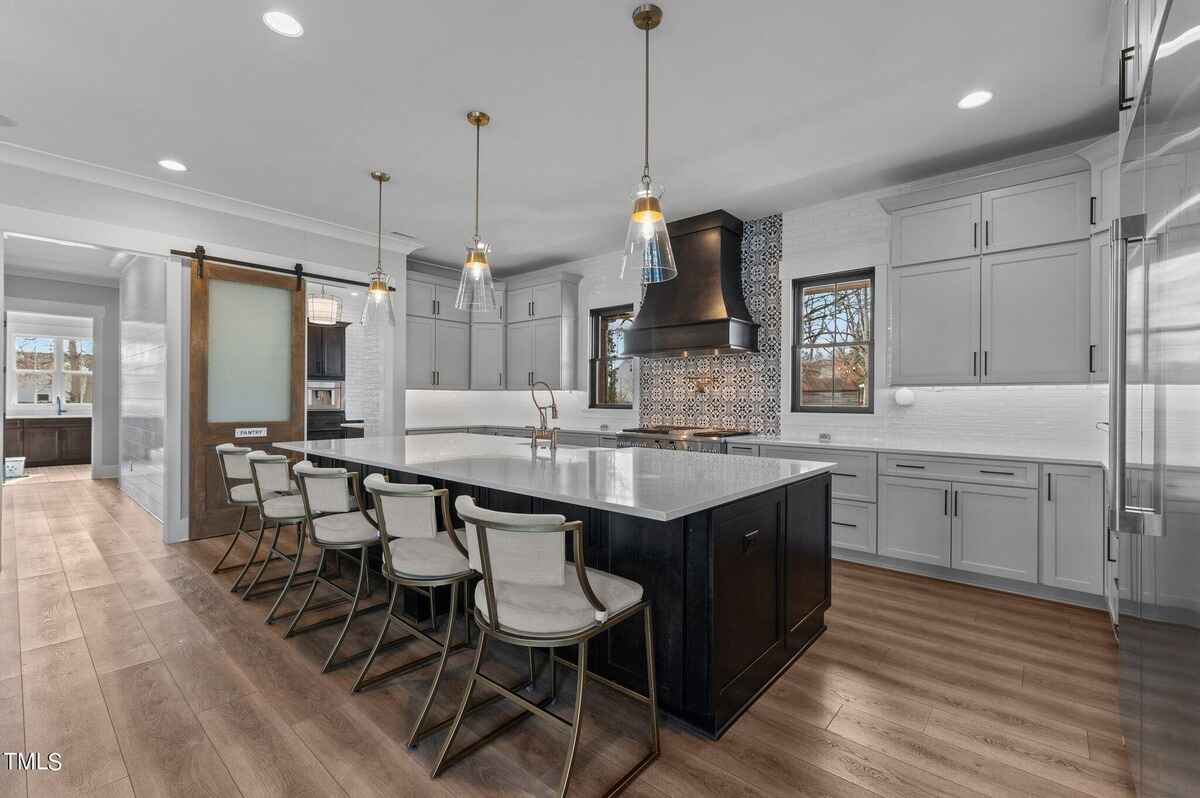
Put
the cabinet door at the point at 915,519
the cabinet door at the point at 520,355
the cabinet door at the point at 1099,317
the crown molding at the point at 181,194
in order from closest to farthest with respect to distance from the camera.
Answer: the cabinet door at the point at 1099,317 → the cabinet door at the point at 915,519 → the crown molding at the point at 181,194 → the cabinet door at the point at 520,355

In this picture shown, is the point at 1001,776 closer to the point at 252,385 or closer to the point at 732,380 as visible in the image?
the point at 732,380

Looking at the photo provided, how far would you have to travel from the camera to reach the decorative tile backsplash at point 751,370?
483cm

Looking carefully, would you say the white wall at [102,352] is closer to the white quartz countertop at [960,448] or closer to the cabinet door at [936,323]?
the white quartz countertop at [960,448]

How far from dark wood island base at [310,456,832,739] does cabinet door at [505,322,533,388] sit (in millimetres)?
4207

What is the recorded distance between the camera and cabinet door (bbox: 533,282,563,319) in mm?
6297

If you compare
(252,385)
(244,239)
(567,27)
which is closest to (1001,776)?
(567,27)

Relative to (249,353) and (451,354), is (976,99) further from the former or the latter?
(249,353)

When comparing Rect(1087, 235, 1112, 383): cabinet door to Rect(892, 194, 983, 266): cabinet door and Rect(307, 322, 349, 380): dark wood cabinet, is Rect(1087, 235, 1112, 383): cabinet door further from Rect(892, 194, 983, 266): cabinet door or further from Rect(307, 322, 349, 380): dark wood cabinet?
Rect(307, 322, 349, 380): dark wood cabinet

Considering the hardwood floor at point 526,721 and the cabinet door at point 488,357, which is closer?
the hardwood floor at point 526,721

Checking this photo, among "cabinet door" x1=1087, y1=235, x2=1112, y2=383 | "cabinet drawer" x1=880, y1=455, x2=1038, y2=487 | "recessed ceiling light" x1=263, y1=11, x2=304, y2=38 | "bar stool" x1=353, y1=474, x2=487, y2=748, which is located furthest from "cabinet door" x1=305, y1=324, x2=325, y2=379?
"cabinet door" x1=1087, y1=235, x2=1112, y2=383

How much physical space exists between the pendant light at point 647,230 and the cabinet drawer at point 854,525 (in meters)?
2.50

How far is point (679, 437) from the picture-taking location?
4.65 meters

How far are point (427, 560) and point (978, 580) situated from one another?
347 cm

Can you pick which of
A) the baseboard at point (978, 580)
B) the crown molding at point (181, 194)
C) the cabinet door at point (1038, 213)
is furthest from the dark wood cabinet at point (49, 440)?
the cabinet door at point (1038, 213)
